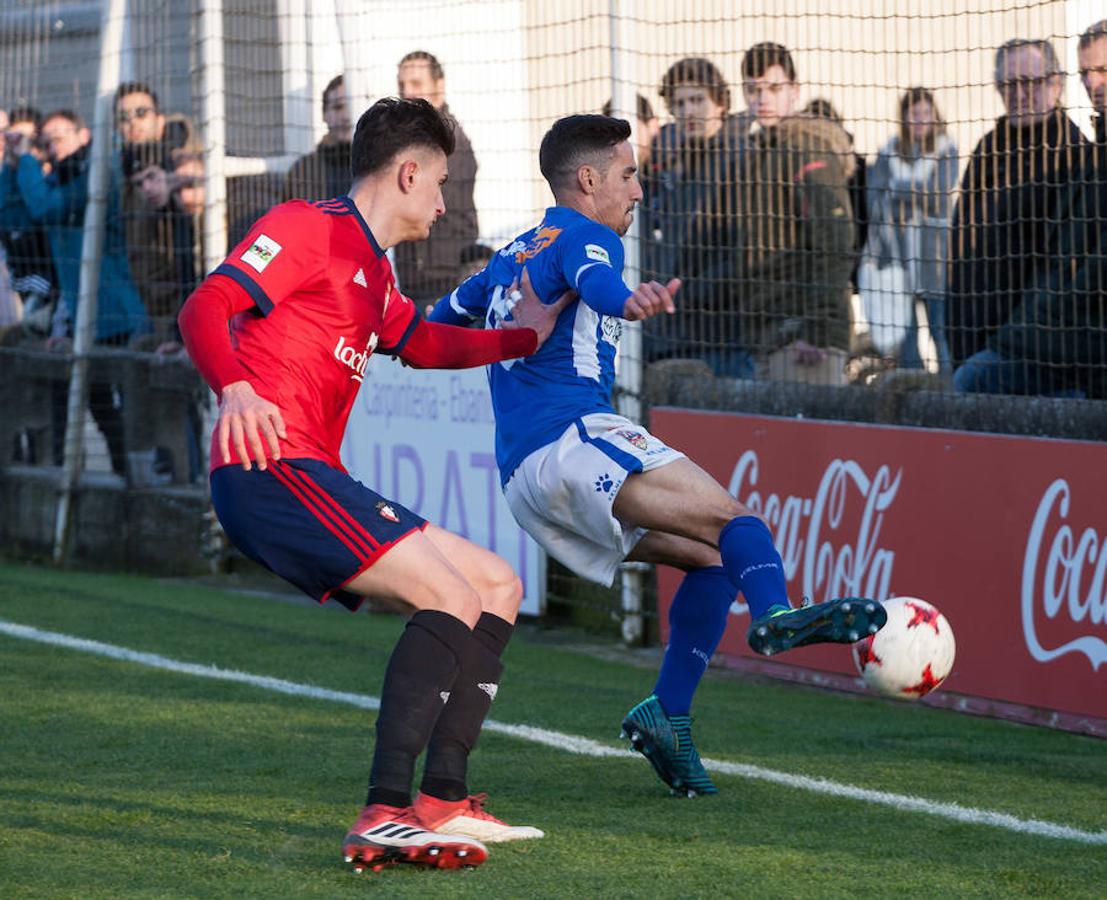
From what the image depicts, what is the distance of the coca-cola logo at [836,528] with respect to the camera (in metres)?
7.66

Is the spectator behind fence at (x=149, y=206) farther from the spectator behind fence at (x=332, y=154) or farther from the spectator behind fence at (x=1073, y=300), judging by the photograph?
the spectator behind fence at (x=1073, y=300)

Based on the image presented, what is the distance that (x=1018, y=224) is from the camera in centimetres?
743

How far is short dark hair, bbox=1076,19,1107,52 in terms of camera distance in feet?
22.8

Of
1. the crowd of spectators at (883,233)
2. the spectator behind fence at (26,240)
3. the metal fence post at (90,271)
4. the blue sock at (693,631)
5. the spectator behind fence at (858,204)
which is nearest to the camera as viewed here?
the blue sock at (693,631)

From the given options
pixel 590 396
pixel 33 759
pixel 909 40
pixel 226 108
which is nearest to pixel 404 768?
pixel 590 396

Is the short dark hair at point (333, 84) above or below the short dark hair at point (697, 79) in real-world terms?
above

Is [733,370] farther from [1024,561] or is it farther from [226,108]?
[226,108]

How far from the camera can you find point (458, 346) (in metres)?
5.38

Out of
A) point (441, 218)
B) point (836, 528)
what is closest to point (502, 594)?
point (836, 528)

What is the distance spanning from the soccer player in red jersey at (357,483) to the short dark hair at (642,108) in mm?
4180

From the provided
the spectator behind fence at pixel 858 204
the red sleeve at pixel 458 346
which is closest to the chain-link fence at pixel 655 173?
the spectator behind fence at pixel 858 204

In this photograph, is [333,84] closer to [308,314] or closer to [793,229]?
[793,229]

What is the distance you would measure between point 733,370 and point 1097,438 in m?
2.19

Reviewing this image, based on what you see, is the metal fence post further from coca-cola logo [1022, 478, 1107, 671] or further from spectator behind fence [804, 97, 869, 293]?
coca-cola logo [1022, 478, 1107, 671]
